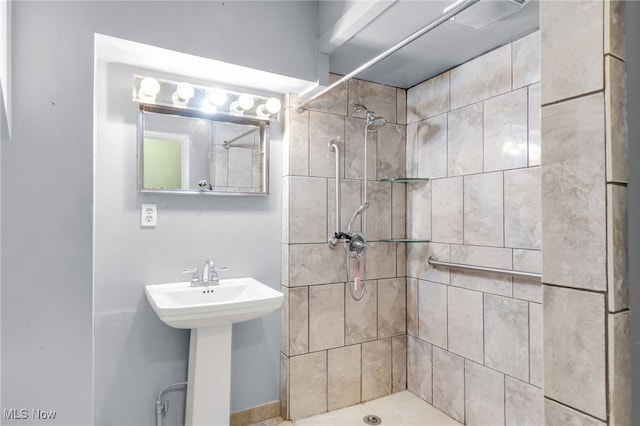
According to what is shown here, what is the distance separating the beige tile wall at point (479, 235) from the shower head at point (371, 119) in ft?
1.18

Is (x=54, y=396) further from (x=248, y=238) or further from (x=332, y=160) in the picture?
(x=332, y=160)

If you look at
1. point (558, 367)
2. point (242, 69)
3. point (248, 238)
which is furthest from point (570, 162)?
point (248, 238)

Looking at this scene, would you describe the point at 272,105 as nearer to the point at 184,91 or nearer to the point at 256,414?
the point at 184,91

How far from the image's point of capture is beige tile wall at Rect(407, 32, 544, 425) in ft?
6.16

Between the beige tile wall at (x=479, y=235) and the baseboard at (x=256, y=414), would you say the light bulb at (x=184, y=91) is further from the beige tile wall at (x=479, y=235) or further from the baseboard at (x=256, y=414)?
the baseboard at (x=256, y=414)

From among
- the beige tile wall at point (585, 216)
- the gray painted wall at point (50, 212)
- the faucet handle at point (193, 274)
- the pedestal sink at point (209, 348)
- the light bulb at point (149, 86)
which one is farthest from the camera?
the faucet handle at point (193, 274)

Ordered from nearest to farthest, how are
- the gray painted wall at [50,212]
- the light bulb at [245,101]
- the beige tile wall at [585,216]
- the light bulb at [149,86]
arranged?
the beige tile wall at [585,216]
the gray painted wall at [50,212]
the light bulb at [149,86]
the light bulb at [245,101]

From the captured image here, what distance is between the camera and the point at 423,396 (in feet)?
8.16

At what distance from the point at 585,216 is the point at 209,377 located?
1828 millimetres

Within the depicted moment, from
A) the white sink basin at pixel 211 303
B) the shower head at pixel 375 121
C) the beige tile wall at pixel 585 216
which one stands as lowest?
the white sink basin at pixel 211 303

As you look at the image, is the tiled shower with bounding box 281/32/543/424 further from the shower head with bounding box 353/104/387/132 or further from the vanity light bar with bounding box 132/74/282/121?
the vanity light bar with bounding box 132/74/282/121

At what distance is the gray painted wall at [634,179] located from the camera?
0.58 metres

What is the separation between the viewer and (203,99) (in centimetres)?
207

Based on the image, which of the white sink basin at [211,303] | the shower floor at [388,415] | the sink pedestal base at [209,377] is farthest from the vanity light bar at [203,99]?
the shower floor at [388,415]
